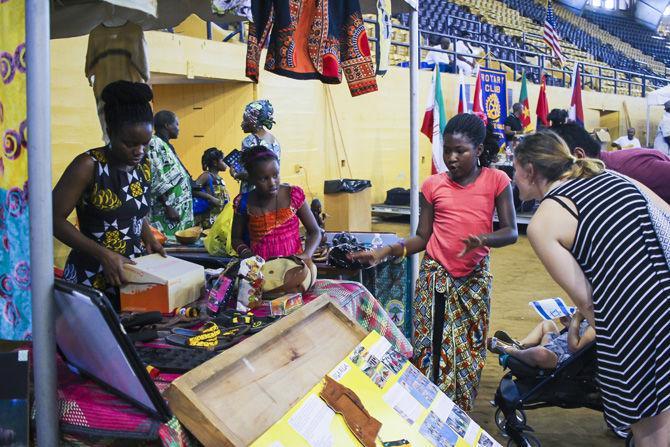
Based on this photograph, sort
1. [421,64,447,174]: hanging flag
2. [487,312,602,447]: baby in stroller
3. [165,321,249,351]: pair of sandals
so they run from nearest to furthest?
[165,321,249,351]: pair of sandals → [487,312,602,447]: baby in stroller → [421,64,447,174]: hanging flag

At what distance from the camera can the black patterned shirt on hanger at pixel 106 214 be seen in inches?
113

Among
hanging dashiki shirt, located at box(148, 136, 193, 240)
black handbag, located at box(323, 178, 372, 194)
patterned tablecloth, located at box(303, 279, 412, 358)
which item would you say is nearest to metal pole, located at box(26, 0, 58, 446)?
patterned tablecloth, located at box(303, 279, 412, 358)

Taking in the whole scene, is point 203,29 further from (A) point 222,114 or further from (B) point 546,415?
(B) point 546,415

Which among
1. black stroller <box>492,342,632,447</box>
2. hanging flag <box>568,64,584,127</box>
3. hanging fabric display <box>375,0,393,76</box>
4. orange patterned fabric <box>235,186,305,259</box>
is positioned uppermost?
hanging flag <box>568,64,584,127</box>

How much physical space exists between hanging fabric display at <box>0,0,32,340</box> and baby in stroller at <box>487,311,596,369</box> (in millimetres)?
2468

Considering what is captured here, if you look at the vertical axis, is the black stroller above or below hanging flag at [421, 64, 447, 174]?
below

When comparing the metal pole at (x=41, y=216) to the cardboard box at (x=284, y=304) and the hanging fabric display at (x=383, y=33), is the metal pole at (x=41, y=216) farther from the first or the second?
the hanging fabric display at (x=383, y=33)

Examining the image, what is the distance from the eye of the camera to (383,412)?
2.26 m

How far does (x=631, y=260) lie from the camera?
2.60 metres

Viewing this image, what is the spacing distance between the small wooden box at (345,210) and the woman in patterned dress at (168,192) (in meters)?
4.66

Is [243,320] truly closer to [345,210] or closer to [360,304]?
[360,304]

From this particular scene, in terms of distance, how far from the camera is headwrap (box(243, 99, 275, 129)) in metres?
6.38

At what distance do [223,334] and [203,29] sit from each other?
8510 millimetres

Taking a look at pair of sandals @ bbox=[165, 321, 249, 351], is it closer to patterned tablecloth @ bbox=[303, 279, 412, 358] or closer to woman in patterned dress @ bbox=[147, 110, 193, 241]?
patterned tablecloth @ bbox=[303, 279, 412, 358]
